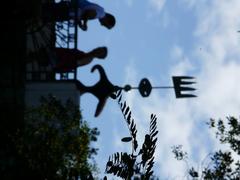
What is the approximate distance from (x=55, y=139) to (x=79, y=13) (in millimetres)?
6800

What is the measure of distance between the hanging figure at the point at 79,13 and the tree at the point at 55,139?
12.5ft

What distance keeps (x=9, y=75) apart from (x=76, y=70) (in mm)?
2951

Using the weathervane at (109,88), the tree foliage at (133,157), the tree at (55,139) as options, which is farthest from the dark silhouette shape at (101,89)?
the tree foliage at (133,157)

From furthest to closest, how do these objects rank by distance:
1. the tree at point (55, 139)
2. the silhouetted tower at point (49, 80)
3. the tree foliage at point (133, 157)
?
the silhouetted tower at point (49, 80)
the tree at point (55, 139)
the tree foliage at point (133, 157)

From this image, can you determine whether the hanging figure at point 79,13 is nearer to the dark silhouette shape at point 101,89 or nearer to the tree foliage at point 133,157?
the dark silhouette shape at point 101,89

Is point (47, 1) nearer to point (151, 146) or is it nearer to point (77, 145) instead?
point (77, 145)

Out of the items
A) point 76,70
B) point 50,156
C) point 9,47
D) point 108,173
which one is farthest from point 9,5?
point 108,173

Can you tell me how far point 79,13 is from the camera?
1734 cm

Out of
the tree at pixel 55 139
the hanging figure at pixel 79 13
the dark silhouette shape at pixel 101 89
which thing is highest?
the hanging figure at pixel 79 13

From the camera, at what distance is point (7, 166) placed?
10180 mm

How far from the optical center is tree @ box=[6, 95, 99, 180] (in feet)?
33.5

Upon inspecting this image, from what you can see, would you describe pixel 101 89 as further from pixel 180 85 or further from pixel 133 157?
pixel 133 157

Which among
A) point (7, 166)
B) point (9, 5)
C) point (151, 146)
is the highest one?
point (9, 5)

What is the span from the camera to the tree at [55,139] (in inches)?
402
